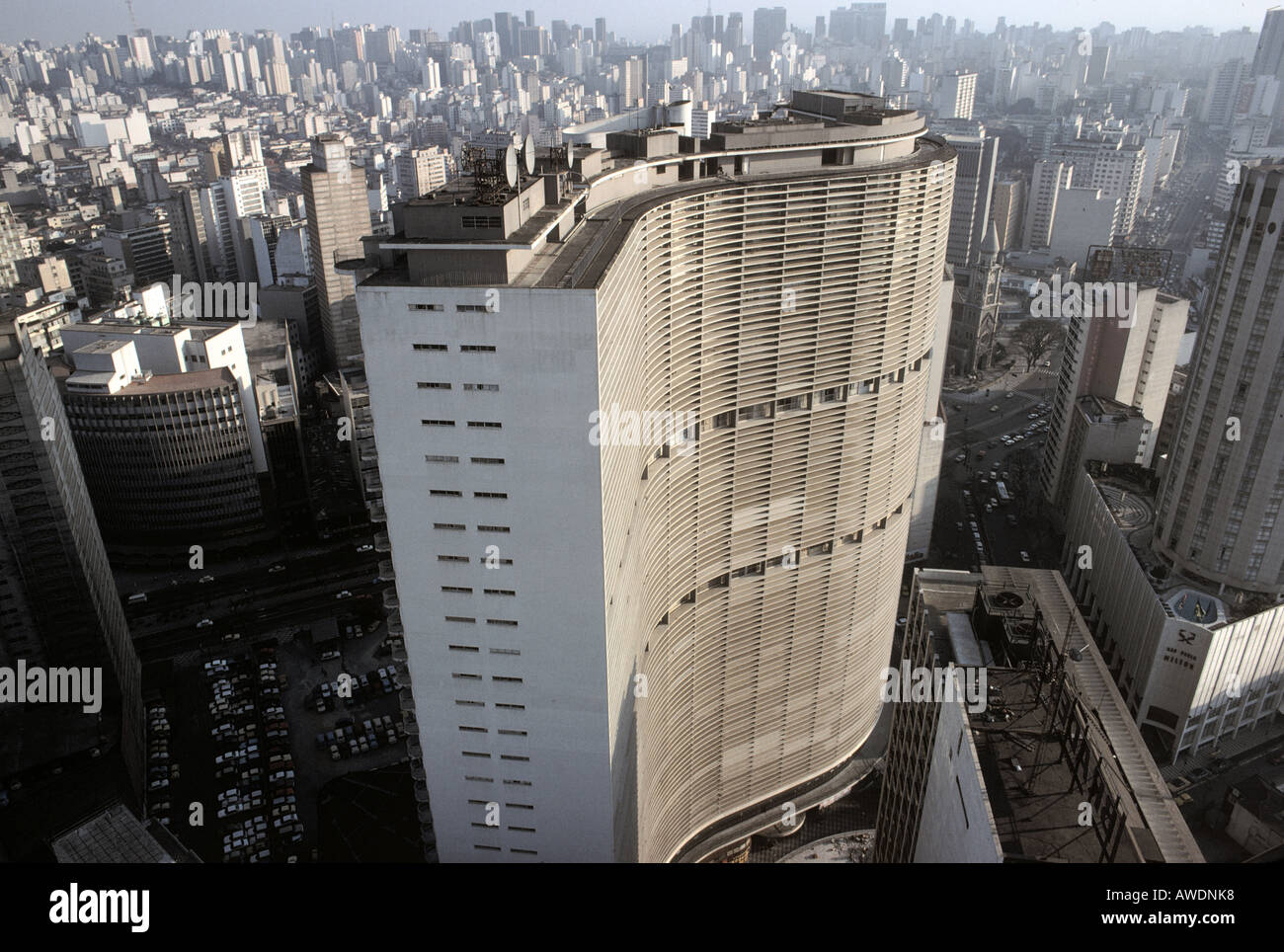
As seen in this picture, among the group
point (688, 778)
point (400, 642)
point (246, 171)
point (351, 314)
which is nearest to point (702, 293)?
point (400, 642)

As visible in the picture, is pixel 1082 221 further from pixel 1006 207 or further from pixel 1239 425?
pixel 1239 425

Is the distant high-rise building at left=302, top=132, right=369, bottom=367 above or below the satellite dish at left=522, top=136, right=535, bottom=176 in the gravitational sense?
below

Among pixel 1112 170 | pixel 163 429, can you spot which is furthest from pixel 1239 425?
pixel 1112 170

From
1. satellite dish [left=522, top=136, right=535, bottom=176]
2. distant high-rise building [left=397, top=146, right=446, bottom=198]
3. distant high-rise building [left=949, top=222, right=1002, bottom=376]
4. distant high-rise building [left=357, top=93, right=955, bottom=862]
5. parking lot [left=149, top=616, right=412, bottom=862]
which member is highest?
satellite dish [left=522, top=136, right=535, bottom=176]

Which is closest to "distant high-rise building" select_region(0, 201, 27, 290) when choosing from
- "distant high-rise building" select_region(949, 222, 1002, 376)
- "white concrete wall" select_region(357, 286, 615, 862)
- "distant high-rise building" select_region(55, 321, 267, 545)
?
"distant high-rise building" select_region(55, 321, 267, 545)

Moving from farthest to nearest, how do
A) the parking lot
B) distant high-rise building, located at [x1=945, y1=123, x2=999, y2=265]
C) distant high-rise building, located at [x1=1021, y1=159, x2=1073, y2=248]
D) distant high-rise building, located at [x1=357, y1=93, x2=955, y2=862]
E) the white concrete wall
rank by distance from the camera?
distant high-rise building, located at [x1=1021, y1=159, x2=1073, y2=248]
distant high-rise building, located at [x1=945, y1=123, x2=999, y2=265]
the parking lot
distant high-rise building, located at [x1=357, y1=93, x2=955, y2=862]
the white concrete wall

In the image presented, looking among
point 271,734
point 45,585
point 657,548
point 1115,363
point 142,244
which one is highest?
point 657,548

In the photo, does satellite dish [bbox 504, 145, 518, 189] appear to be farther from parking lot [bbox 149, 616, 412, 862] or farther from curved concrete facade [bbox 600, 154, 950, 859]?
parking lot [bbox 149, 616, 412, 862]

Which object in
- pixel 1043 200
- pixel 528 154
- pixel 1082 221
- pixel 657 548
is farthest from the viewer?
pixel 1043 200
